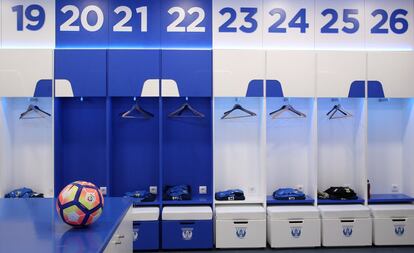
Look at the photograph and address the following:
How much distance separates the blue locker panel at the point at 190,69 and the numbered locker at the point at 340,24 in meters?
1.52

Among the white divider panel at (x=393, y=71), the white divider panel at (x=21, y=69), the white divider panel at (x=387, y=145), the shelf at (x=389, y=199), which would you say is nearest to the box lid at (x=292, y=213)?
the shelf at (x=389, y=199)

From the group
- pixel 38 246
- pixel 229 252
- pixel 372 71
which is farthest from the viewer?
pixel 372 71

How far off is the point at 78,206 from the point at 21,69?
122 inches

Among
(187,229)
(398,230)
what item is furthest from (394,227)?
(187,229)

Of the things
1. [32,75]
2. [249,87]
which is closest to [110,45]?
[32,75]

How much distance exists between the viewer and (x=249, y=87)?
183 inches

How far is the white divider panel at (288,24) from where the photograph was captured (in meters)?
4.85

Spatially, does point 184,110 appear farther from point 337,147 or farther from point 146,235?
point 337,147

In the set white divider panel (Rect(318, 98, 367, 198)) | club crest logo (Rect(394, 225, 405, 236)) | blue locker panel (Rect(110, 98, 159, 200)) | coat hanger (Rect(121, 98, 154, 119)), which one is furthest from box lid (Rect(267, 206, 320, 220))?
coat hanger (Rect(121, 98, 154, 119))

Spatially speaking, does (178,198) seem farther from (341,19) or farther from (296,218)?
(341,19)

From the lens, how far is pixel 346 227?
455cm

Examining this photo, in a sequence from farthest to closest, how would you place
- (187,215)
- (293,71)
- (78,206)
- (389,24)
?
1. (389,24)
2. (293,71)
3. (187,215)
4. (78,206)

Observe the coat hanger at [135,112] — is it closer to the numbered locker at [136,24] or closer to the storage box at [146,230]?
the numbered locker at [136,24]

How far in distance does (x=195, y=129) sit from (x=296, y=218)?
5.54ft
